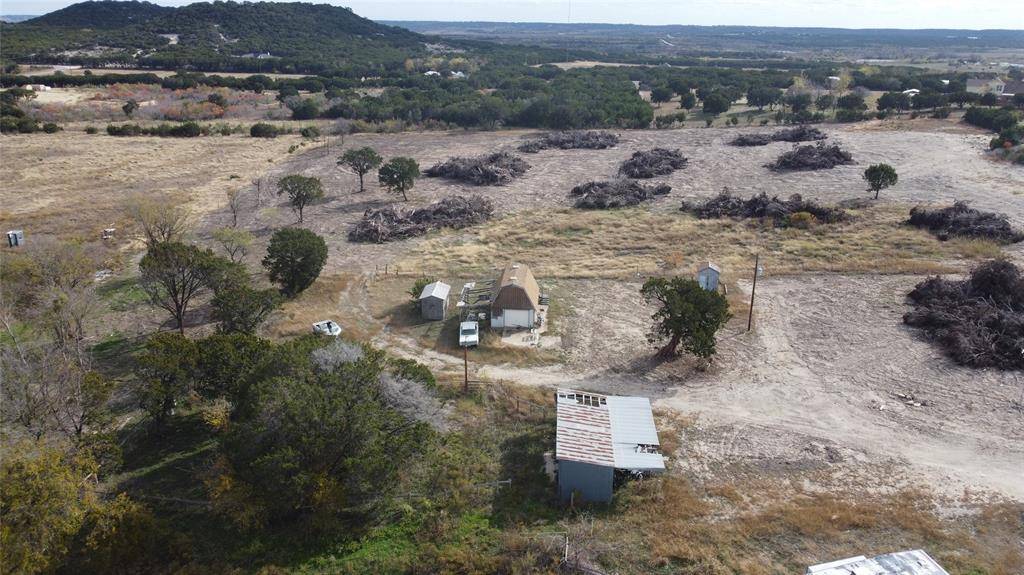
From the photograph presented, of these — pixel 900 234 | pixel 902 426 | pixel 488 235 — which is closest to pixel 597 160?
pixel 488 235

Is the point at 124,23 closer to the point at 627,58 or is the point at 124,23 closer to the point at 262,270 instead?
the point at 627,58

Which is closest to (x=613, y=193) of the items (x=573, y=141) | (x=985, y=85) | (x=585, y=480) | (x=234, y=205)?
(x=573, y=141)

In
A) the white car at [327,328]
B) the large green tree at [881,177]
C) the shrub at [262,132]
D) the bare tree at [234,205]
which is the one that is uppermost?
the shrub at [262,132]

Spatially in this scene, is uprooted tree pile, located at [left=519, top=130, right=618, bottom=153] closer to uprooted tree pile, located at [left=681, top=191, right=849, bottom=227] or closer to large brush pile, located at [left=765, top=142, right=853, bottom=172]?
large brush pile, located at [left=765, top=142, right=853, bottom=172]

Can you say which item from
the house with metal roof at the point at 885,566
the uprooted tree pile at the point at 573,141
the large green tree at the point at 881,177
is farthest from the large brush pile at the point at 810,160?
the house with metal roof at the point at 885,566

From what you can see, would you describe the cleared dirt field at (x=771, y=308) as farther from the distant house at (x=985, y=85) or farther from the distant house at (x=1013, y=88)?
the distant house at (x=985, y=85)

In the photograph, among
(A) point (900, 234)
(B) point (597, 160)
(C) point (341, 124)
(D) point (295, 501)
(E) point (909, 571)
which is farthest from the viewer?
(C) point (341, 124)

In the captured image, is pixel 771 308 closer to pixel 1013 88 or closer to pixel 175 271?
pixel 175 271
